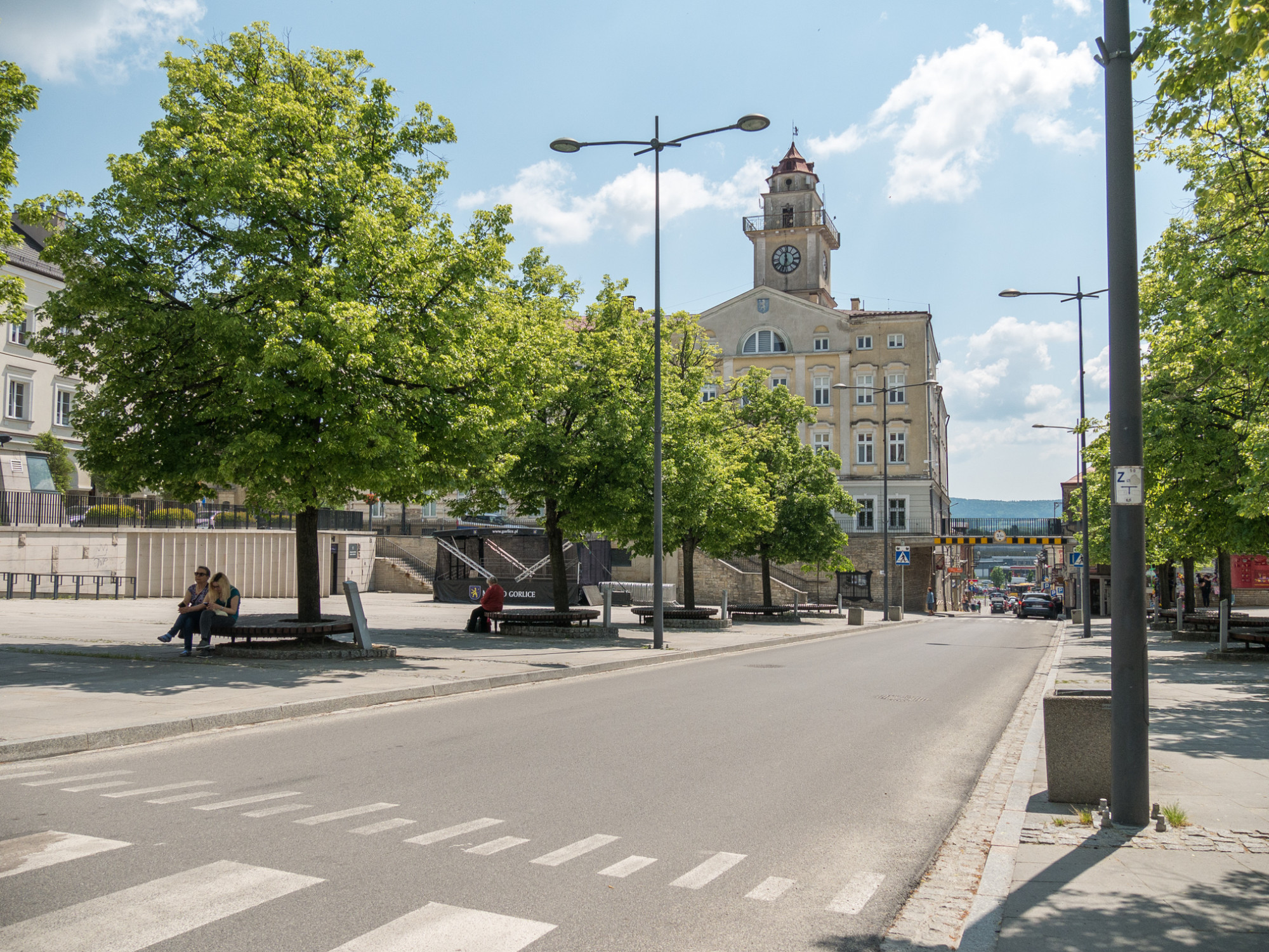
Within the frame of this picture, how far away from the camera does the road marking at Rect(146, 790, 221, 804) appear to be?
6914mm

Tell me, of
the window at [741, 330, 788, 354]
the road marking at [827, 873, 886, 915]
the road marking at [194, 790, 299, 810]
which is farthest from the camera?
the window at [741, 330, 788, 354]

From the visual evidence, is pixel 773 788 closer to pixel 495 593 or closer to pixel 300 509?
pixel 300 509

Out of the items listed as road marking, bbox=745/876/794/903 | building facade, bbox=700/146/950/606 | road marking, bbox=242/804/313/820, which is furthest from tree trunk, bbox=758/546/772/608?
road marking, bbox=745/876/794/903

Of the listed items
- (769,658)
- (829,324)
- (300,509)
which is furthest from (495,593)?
(829,324)

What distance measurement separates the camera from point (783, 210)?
68250 millimetres

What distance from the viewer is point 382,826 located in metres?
6.32

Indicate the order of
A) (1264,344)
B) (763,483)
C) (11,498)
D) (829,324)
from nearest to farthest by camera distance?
(1264,344)
(11,498)
(763,483)
(829,324)

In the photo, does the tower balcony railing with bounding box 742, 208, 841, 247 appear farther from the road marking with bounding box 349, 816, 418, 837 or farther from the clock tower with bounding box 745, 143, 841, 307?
the road marking with bounding box 349, 816, 418, 837

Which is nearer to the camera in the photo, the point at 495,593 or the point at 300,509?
the point at 300,509

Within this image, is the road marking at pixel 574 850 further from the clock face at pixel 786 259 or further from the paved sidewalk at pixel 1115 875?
the clock face at pixel 786 259

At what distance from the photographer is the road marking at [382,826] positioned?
6184 millimetres

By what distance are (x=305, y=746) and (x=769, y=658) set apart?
1346 centimetres

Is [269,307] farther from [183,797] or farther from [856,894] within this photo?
[856,894]

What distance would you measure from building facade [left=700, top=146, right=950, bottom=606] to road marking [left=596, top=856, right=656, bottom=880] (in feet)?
181
